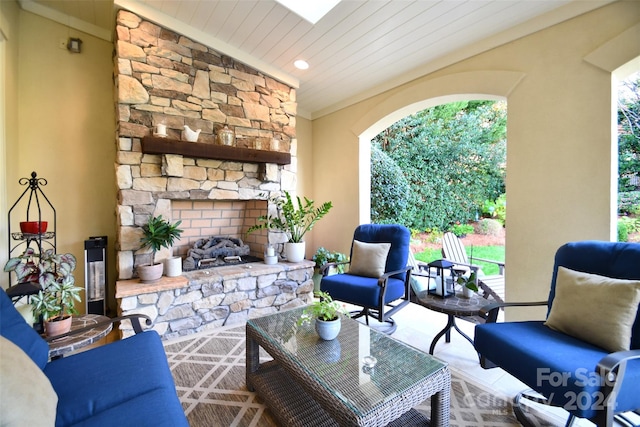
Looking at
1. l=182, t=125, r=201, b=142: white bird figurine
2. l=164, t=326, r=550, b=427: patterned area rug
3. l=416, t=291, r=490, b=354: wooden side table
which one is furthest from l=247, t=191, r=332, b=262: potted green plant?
l=416, t=291, r=490, b=354: wooden side table

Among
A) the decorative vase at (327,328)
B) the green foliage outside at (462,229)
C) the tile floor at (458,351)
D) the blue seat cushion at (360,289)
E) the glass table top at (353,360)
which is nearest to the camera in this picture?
the glass table top at (353,360)

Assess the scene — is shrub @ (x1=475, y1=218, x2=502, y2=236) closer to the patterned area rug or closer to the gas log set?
the patterned area rug

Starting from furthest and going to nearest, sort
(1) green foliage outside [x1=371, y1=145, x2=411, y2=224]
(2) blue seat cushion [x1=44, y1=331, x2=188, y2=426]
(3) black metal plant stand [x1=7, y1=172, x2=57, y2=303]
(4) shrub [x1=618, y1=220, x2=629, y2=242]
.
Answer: (1) green foliage outside [x1=371, y1=145, x2=411, y2=224] → (4) shrub [x1=618, y1=220, x2=629, y2=242] → (3) black metal plant stand [x1=7, y1=172, x2=57, y2=303] → (2) blue seat cushion [x1=44, y1=331, x2=188, y2=426]

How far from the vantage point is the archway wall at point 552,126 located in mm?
2107

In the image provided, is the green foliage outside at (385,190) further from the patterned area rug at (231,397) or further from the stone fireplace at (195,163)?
the patterned area rug at (231,397)

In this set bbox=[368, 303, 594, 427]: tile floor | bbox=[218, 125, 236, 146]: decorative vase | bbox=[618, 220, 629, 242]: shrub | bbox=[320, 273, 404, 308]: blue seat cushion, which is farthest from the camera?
bbox=[218, 125, 236, 146]: decorative vase

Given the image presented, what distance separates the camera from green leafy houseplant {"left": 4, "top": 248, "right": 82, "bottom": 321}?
1.76 m

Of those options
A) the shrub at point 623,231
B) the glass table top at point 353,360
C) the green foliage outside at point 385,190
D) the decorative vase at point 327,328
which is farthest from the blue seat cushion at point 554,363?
the green foliage outside at point 385,190

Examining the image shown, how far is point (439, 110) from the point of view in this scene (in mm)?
6012

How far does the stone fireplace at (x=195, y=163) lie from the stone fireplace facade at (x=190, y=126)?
A: 0.4 inches

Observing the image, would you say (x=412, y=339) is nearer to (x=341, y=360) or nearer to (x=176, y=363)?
(x=341, y=360)

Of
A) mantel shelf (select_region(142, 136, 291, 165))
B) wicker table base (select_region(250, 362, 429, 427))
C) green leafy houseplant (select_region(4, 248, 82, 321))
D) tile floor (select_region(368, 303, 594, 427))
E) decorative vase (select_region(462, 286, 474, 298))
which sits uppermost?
mantel shelf (select_region(142, 136, 291, 165))

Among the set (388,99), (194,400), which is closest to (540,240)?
(388,99)

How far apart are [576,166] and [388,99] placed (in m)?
2.13
